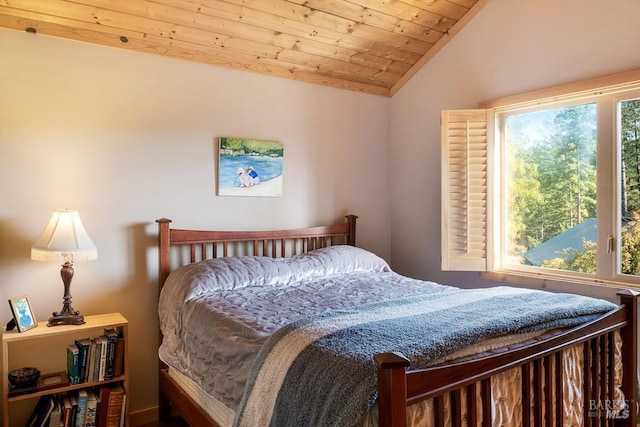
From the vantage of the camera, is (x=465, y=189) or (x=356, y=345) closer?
(x=356, y=345)

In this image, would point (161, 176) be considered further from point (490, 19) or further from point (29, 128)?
point (490, 19)

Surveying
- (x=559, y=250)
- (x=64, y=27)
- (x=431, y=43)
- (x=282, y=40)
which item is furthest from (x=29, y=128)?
(x=559, y=250)

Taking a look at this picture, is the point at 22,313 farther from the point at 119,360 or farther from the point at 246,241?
the point at 246,241

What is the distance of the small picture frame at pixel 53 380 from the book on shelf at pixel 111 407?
20 centimetres

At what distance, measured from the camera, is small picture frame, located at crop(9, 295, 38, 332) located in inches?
85.0

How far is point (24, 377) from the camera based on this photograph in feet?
7.31

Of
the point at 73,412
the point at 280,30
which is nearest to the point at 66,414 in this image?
the point at 73,412

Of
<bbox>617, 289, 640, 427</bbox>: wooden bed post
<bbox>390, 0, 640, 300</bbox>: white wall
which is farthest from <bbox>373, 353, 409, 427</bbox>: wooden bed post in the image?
<bbox>390, 0, 640, 300</bbox>: white wall

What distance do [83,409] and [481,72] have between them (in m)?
3.45

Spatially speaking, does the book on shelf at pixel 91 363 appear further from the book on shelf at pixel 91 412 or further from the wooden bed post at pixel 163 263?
the wooden bed post at pixel 163 263

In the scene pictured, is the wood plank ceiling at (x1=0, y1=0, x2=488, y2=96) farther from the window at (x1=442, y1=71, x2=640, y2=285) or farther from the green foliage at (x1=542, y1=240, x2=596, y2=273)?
the green foliage at (x1=542, y1=240, x2=596, y2=273)

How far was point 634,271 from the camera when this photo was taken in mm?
2662

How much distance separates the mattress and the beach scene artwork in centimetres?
57

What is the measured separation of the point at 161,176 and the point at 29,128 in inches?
29.8
